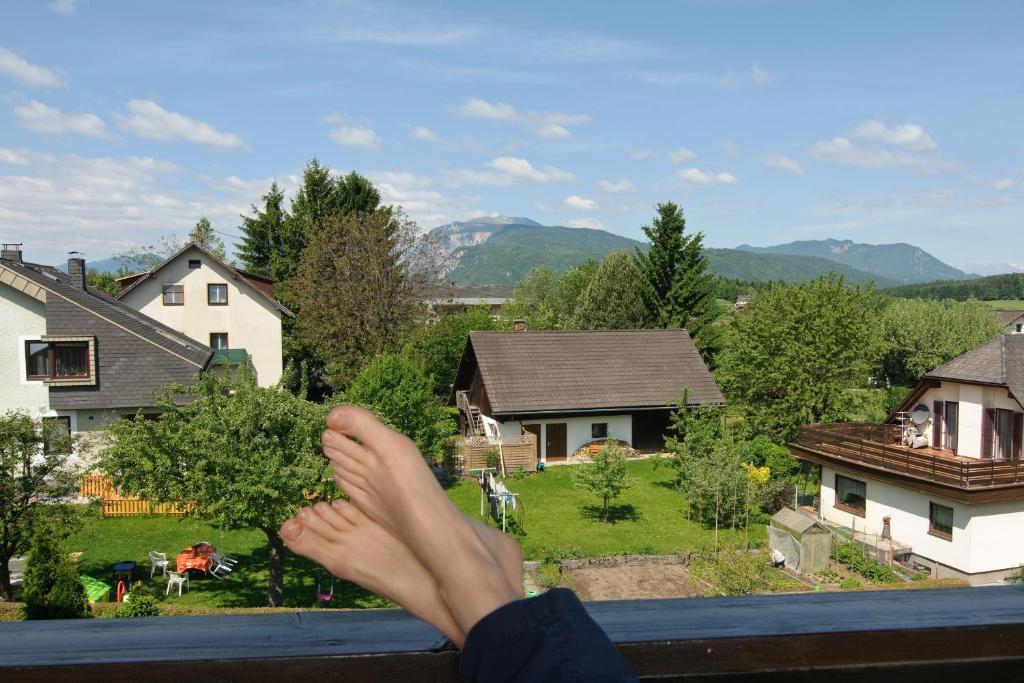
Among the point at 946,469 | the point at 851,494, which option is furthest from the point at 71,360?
the point at 946,469

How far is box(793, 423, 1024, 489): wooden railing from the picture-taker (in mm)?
15180

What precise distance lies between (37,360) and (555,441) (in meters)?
16.3

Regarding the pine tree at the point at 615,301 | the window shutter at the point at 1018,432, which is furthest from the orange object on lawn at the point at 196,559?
the pine tree at the point at 615,301

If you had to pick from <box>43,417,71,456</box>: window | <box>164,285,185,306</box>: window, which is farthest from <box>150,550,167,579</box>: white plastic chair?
<box>164,285,185,306</box>: window

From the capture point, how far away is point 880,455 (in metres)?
17.4

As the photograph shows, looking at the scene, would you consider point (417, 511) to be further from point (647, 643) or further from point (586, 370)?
point (586, 370)

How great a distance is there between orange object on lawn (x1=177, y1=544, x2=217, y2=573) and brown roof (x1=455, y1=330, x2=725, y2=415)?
12044mm

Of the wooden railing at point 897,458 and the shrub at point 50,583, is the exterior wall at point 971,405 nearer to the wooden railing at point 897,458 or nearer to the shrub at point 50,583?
the wooden railing at point 897,458

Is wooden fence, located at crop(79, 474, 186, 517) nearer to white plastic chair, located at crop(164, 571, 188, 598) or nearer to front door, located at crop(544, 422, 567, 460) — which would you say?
white plastic chair, located at crop(164, 571, 188, 598)

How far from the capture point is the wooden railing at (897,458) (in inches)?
598

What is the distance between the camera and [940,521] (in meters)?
16.1

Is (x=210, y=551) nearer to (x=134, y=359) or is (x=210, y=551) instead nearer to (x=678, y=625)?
(x=134, y=359)

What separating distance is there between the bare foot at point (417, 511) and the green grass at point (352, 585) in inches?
500

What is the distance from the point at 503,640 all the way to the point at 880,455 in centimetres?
1899
